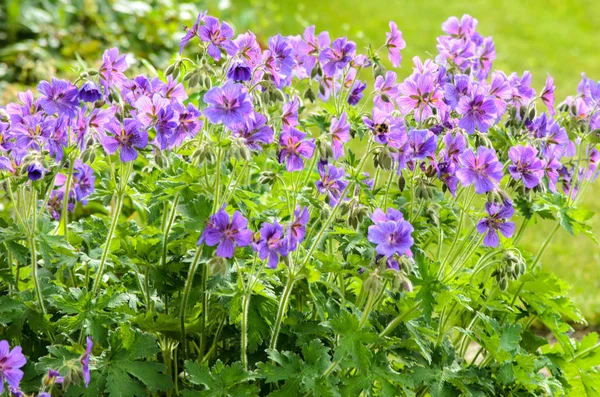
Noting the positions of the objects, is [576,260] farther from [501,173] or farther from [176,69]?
[176,69]

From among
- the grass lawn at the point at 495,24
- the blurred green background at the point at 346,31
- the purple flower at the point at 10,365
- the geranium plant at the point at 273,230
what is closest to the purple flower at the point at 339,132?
the geranium plant at the point at 273,230

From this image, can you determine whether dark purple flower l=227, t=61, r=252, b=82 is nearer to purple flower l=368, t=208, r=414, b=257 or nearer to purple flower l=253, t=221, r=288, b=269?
purple flower l=253, t=221, r=288, b=269

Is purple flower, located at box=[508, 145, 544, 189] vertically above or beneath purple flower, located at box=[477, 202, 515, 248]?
above

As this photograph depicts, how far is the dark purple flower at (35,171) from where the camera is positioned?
206 cm

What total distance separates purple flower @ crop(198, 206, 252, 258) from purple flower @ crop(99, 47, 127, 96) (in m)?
0.53

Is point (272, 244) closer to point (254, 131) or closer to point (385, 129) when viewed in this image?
point (254, 131)

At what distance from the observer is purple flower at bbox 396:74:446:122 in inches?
87.8

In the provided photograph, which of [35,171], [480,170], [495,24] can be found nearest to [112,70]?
[35,171]

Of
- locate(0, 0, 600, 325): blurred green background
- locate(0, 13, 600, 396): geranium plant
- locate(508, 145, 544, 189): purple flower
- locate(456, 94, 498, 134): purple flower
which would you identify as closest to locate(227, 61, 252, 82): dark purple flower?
locate(0, 13, 600, 396): geranium plant

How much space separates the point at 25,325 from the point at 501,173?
1417 millimetres

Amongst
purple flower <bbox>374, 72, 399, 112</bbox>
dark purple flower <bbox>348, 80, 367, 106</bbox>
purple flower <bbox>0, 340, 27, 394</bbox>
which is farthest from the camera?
dark purple flower <bbox>348, 80, 367, 106</bbox>

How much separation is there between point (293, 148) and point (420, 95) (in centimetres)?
40

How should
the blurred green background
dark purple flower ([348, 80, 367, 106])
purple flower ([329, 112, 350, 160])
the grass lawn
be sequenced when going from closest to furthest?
purple flower ([329, 112, 350, 160]), dark purple flower ([348, 80, 367, 106]), the blurred green background, the grass lawn

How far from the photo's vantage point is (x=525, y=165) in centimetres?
220
